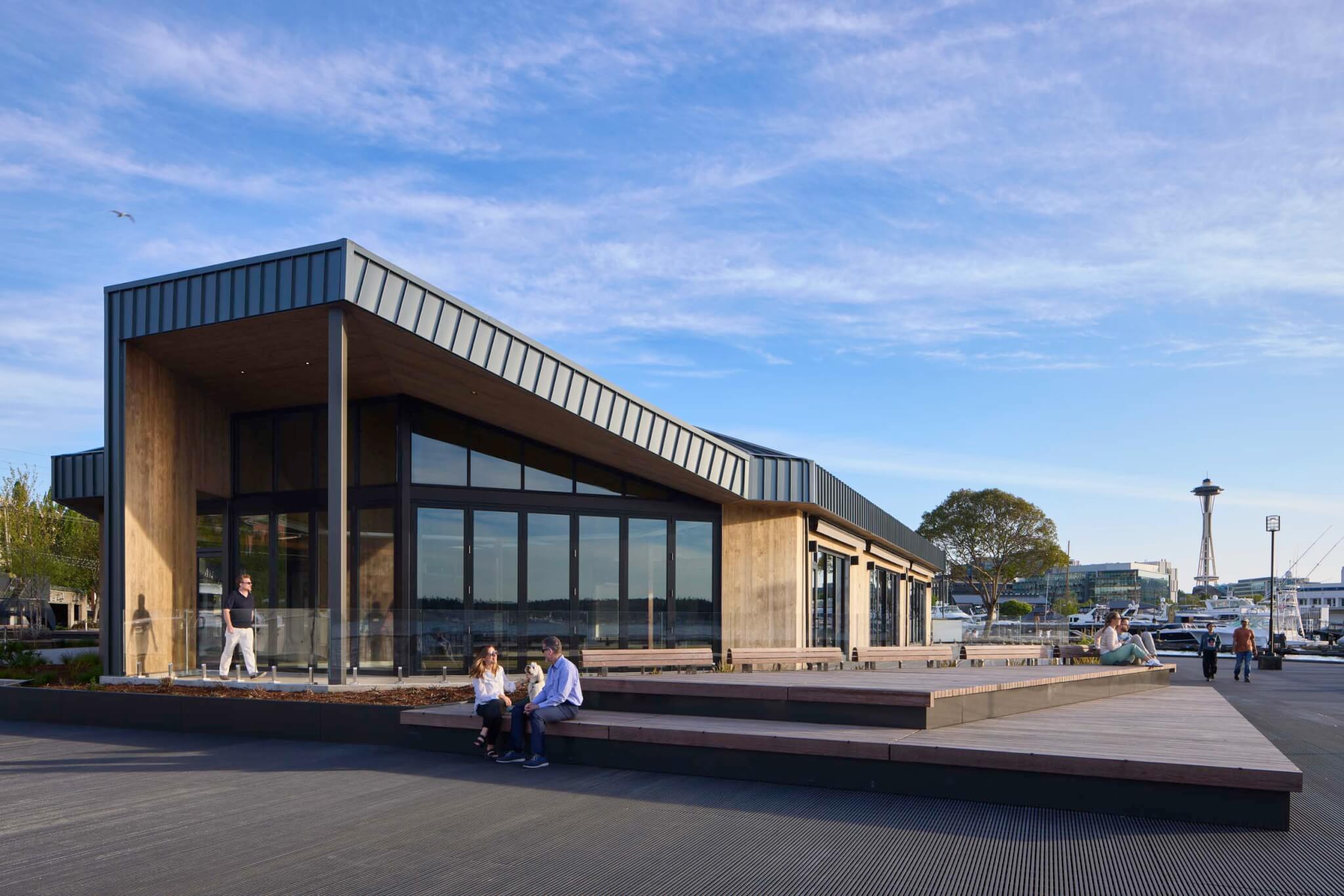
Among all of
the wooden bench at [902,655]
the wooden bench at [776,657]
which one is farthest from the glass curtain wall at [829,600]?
the wooden bench at [776,657]

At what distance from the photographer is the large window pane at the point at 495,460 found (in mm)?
17547

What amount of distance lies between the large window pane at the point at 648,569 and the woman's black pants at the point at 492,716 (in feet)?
27.5

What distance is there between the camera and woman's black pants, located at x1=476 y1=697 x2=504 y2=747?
984cm

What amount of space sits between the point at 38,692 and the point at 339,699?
16.8ft

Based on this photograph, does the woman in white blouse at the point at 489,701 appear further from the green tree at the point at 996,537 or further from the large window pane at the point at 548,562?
the green tree at the point at 996,537

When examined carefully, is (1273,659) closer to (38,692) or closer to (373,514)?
(373,514)

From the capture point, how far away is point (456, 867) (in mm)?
6156

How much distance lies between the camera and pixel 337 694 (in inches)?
494

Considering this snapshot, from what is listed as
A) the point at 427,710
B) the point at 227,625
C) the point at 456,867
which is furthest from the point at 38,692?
the point at 456,867

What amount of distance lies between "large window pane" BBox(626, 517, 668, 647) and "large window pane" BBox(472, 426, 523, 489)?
243cm

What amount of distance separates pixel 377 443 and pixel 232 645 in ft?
14.6

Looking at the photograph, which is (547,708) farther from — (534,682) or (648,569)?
(648,569)

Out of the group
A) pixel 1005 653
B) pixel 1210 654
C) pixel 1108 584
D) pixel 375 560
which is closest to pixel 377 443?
pixel 375 560

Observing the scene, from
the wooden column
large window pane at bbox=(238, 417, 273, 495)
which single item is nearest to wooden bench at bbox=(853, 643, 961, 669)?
the wooden column
